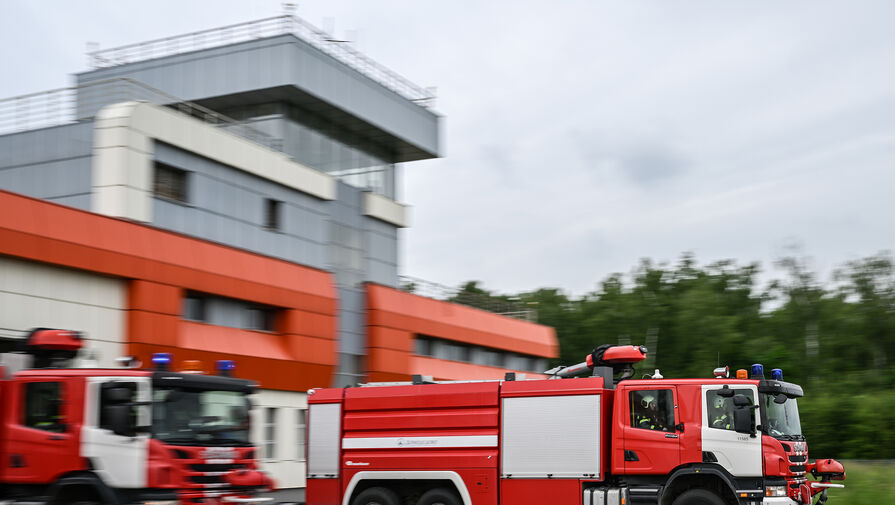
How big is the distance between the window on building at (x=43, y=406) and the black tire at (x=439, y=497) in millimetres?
6116

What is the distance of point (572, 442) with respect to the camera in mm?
15031

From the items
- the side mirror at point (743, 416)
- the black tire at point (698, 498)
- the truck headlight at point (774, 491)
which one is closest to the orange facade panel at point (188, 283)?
the black tire at point (698, 498)

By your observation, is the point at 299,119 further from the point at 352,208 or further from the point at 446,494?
the point at 446,494

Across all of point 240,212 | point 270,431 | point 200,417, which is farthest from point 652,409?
point 240,212

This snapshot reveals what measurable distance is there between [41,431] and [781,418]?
1108 cm

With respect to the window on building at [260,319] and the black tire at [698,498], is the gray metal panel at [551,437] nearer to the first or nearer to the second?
the black tire at [698,498]

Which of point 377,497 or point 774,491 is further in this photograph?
point 377,497

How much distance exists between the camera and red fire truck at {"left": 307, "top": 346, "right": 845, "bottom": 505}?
14.1 meters

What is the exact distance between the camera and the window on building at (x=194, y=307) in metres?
23.5

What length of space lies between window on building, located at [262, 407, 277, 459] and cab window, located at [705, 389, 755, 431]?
48.3 feet

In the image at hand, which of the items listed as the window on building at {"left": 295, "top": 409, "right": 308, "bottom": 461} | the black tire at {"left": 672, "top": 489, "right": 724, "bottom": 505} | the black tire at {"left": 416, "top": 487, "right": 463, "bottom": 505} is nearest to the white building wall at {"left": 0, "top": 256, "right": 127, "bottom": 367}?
the black tire at {"left": 416, "top": 487, "right": 463, "bottom": 505}

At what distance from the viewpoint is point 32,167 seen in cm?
2386

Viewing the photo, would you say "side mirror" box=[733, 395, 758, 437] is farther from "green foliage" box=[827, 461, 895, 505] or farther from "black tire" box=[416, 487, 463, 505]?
"black tire" box=[416, 487, 463, 505]

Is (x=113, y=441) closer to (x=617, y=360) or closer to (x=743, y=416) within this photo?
(x=617, y=360)
